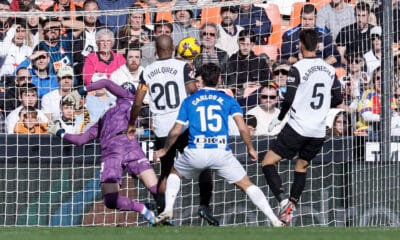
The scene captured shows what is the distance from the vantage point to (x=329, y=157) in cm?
1356

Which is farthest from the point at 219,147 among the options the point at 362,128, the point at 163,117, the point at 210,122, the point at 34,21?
the point at 34,21

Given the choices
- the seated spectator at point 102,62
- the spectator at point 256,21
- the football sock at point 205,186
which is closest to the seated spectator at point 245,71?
the spectator at point 256,21

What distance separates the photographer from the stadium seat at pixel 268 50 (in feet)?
50.1

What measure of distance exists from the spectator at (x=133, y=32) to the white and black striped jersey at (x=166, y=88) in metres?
3.75

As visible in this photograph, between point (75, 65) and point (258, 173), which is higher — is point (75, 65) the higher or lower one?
the higher one

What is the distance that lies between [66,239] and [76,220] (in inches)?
198

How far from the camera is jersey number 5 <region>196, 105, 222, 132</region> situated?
35.4 feet

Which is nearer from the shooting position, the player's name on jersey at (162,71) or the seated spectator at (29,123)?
the player's name on jersey at (162,71)

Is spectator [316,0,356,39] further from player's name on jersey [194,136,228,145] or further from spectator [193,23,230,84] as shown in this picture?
player's name on jersey [194,136,228,145]

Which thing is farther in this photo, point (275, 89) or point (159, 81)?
point (275, 89)

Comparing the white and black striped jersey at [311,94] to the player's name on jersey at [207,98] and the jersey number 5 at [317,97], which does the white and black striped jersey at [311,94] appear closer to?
the jersey number 5 at [317,97]

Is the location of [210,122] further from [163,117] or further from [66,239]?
[66,239]

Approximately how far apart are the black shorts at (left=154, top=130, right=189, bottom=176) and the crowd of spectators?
8.41ft

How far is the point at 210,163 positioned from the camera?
10828mm
